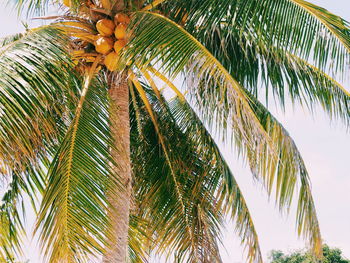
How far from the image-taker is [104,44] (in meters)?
6.04

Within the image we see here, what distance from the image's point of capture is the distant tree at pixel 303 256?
22.3m

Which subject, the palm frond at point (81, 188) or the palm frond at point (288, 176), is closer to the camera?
the palm frond at point (81, 188)

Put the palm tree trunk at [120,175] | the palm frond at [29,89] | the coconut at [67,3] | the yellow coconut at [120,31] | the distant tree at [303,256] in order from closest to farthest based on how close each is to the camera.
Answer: the palm frond at [29,89] → the palm tree trunk at [120,175] → the yellow coconut at [120,31] → the coconut at [67,3] → the distant tree at [303,256]

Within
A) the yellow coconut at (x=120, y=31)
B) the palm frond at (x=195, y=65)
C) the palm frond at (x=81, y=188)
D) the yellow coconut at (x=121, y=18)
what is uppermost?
the yellow coconut at (x=121, y=18)

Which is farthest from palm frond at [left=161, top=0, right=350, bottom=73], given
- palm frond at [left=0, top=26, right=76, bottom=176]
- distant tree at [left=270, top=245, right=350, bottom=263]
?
distant tree at [left=270, top=245, right=350, bottom=263]

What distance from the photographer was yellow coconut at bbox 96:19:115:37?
19.7 feet

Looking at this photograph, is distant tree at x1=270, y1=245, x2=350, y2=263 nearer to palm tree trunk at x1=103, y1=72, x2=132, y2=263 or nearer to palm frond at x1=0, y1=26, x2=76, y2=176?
palm tree trunk at x1=103, y1=72, x2=132, y2=263

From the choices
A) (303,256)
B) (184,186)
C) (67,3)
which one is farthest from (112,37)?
(303,256)

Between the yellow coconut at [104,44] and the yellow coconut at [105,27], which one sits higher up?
the yellow coconut at [105,27]

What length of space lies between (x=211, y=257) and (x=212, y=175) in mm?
1039

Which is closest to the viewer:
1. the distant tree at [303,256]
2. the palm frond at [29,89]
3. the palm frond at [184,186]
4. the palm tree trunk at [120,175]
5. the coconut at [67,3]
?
the palm frond at [29,89]

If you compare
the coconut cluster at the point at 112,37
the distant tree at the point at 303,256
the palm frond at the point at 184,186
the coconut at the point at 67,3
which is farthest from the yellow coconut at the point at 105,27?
the distant tree at the point at 303,256

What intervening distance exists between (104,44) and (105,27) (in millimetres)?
185

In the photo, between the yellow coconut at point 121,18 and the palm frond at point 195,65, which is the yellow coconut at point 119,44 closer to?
the yellow coconut at point 121,18
